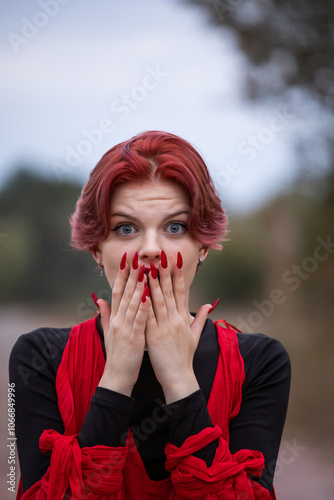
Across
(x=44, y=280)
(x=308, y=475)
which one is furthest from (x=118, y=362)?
(x=44, y=280)

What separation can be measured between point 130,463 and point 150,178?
2.68 feet

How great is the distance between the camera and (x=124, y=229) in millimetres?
1470

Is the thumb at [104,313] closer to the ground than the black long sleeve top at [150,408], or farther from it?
farther from it

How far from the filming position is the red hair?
1.45 meters

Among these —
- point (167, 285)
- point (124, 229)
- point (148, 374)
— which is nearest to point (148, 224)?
point (124, 229)

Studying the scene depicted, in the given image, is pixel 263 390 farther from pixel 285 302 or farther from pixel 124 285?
pixel 285 302

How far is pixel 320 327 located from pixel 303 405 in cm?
173

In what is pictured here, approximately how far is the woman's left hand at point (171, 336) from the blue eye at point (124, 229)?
151 millimetres

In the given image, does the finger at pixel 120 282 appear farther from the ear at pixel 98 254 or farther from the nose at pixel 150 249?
the ear at pixel 98 254

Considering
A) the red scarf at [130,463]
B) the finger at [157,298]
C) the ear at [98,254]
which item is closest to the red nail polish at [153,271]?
the finger at [157,298]

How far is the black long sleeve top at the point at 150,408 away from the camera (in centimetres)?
129

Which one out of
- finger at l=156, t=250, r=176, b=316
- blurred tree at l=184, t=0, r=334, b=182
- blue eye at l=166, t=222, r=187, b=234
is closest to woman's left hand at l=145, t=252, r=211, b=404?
finger at l=156, t=250, r=176, b=316

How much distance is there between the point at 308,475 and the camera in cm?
404

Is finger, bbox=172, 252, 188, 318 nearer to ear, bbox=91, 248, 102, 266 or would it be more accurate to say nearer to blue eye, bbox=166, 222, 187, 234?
blue eye, bbox=166, 222, 187, 234
